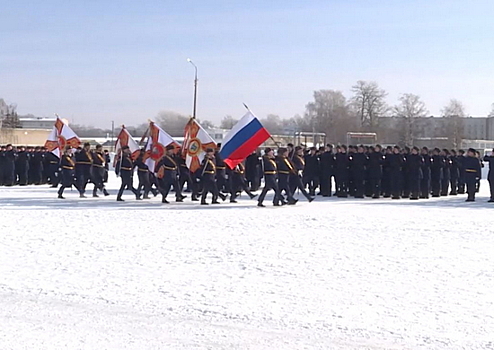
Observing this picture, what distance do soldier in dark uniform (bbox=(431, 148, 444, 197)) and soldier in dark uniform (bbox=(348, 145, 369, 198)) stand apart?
8.32 feet

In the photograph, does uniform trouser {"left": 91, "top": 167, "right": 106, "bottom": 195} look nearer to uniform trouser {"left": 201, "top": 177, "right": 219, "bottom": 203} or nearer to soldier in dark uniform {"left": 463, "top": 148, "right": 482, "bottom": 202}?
uniform trouser {"left": 201, "top": 177, "right": 219, "bottom": 203}

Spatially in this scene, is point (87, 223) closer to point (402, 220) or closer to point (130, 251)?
point (130, 251)

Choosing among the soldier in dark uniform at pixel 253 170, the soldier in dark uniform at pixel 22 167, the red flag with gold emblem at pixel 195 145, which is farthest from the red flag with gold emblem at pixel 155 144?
the soldier in dark uniform at pixel 22 167

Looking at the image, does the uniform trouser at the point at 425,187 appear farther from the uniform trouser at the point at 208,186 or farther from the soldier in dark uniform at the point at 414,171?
the uniform trouser at the point at 208,186

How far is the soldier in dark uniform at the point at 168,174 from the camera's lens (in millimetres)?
20547

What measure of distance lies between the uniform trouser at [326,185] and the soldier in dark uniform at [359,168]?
0.84 m

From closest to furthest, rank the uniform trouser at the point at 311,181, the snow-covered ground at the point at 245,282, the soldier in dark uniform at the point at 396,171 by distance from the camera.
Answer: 1. the snow-covered ground at the point at 245,282
2. the soldier in dark uniform at the point at 396,171
3. the uniform trouser at the point at 311,181

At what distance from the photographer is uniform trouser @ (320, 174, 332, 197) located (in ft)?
77.7

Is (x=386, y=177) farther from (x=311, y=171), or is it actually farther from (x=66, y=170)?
(x=66, y=170)

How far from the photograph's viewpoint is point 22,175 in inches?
A: 1134

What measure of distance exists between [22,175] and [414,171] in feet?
48.9

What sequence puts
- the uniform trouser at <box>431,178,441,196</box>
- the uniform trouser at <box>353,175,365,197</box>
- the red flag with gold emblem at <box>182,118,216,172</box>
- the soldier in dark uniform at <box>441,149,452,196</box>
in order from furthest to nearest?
the soldier in dark uniform at <box>441,149,452,196</box> → the uniform trouser at <box>431,178,441,196</box> → the uniform trouser at <box>353,175,365,197</box> → the red flag with gold emblem at <box>182,118,216,172</box>

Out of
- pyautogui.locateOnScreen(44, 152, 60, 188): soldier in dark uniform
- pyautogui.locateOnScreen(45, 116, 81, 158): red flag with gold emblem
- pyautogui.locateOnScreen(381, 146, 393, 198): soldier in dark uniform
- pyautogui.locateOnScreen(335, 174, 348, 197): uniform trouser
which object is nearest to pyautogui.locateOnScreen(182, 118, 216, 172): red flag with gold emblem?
pyautogui.locateOnScreen(335, 174, 348, 197): uniform trouser

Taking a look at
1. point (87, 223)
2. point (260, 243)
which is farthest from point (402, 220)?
point (87, 223)
